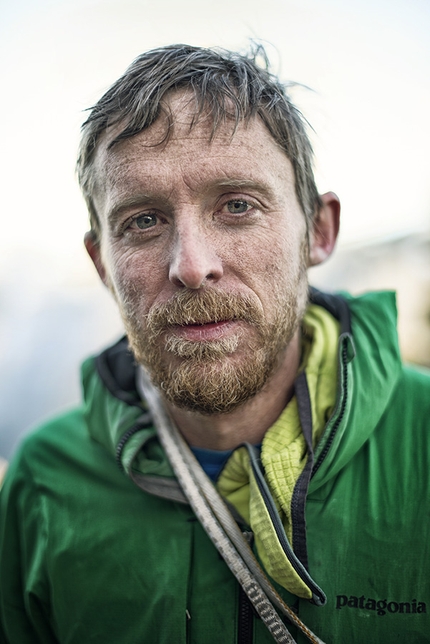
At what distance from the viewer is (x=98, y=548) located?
195 centimetres

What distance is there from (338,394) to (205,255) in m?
0.71

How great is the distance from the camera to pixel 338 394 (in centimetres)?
177

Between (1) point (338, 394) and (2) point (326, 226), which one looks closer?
(1) point (338, 394)

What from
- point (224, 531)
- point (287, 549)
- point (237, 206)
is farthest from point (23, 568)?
point (237, 206)

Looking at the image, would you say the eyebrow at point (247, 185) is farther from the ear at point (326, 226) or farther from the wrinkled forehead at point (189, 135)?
the ear at point (326, 226)

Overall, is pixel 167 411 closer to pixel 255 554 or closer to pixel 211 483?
pixel 211 483

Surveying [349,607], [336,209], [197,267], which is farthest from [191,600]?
[336,209]

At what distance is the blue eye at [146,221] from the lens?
1.86 meters

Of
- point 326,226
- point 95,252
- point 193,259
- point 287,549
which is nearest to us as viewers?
point 287,549

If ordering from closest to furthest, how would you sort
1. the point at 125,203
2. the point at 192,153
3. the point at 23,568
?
the point at 192,153
the point at 125,203
the point at 23,568

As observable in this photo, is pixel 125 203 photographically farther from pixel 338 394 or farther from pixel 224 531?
pixel 224 531

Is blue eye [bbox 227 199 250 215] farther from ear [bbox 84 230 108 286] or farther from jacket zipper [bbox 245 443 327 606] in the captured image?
jacket zipper [bbox 245 443 327 606]

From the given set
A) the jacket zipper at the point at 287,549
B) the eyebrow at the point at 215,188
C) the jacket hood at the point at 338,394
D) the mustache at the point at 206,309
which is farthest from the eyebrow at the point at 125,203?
the jacket zipper at the point at 287,549

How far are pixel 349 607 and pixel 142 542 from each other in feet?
2.67
